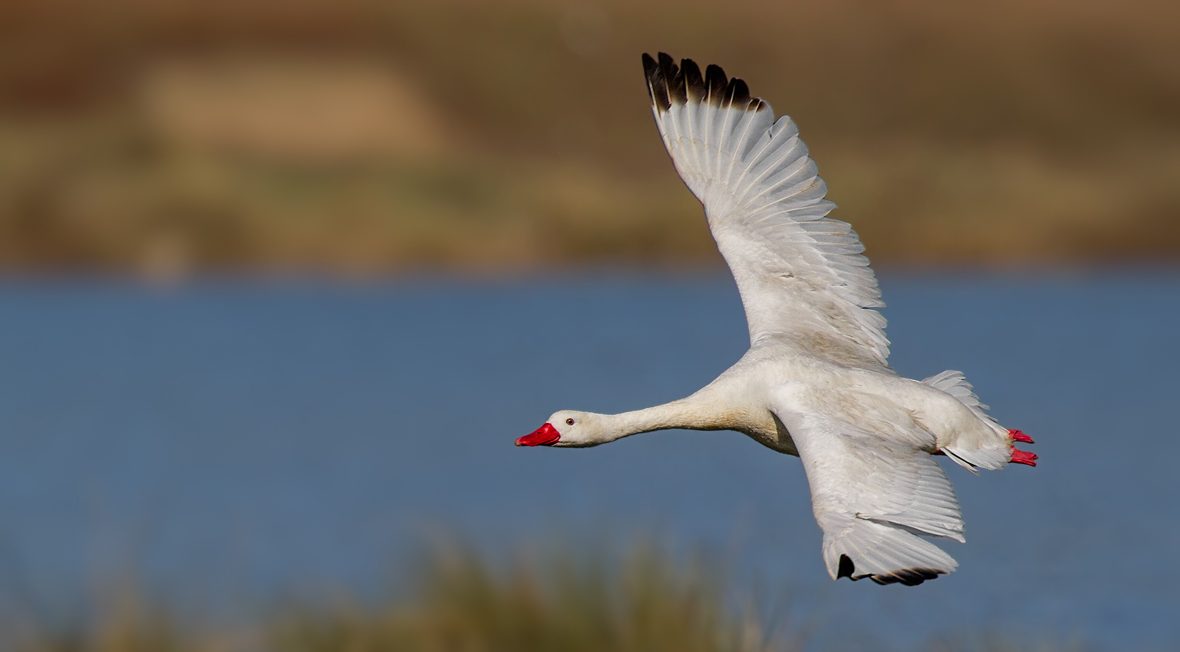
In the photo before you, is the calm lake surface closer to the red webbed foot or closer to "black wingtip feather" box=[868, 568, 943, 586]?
the red webbed foot

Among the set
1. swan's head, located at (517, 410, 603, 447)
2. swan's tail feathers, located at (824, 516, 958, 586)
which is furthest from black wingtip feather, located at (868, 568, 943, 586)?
swan's head, located at (517, 410, 603, 447)

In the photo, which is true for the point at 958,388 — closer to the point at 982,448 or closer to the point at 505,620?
the point at 982,448

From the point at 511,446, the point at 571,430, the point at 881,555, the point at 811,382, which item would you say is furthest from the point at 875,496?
the point at 511,446

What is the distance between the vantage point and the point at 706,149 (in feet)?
33.7

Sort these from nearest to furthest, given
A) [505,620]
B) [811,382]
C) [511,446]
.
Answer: [811,382]
[505,620]
[511,446]

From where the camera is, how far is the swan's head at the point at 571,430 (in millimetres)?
9500

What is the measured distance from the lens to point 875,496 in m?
8.21

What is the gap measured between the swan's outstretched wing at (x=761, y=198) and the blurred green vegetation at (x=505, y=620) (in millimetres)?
1765

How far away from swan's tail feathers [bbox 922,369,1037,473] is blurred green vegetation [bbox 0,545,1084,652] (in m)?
1.79

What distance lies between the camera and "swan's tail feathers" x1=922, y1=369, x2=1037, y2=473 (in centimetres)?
915

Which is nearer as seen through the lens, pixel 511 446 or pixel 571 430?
pixel 571 430

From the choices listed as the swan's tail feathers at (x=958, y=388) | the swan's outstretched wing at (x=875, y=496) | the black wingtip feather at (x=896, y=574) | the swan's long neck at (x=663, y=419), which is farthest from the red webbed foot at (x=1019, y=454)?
the black wingtip feather at (x=896, y=574)

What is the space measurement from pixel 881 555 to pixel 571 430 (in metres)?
2.12

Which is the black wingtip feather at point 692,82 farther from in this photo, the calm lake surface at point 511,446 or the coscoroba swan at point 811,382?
the calm lake surface at point 511,446
